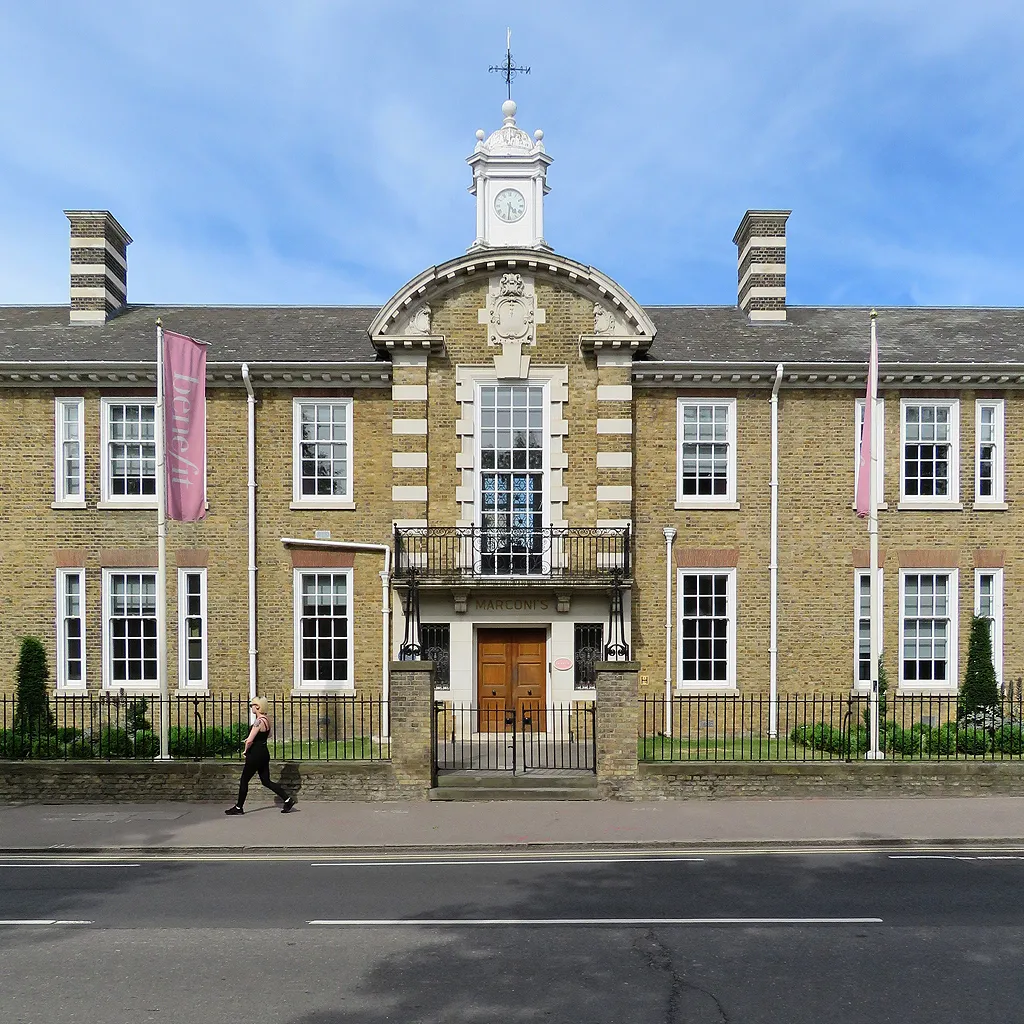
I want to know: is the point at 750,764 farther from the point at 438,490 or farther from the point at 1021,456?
the point at 1021,456

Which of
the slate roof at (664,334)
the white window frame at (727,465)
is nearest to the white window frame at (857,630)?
the white window frame at (727,465)

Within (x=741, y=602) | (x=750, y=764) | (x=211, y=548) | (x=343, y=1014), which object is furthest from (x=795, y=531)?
(x=343, y=1014)

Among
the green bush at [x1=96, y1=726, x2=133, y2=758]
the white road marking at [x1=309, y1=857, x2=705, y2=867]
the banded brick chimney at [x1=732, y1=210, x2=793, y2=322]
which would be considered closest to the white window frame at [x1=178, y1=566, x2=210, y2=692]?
the green bush at [x1=96, y1=726, x2=133, y2=758]

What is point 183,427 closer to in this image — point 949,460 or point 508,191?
point 508,191

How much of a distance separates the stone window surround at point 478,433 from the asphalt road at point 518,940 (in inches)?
355

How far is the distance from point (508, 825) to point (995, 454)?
13.7 meters

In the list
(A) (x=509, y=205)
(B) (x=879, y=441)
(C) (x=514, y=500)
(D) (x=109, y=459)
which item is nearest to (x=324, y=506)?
(C) (x=514, y=500)

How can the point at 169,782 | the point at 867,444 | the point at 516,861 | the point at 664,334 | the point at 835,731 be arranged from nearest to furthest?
the point at 516,861
the point at 169,782
the point at 867,444
the point at 835,731
the point at 664,334

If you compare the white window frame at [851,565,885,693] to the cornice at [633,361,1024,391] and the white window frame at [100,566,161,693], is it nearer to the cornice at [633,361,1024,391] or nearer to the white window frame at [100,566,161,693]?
the cornice at [633,361,1024,391]

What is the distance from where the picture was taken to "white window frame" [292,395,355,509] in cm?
1942

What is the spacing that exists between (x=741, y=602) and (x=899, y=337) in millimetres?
7548

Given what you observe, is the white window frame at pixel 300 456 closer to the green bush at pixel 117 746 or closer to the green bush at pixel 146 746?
the green bush at pixel 146 746

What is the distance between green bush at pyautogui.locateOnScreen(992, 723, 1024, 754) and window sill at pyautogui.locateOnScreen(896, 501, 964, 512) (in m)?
4.76

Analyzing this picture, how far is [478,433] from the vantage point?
757 inches
